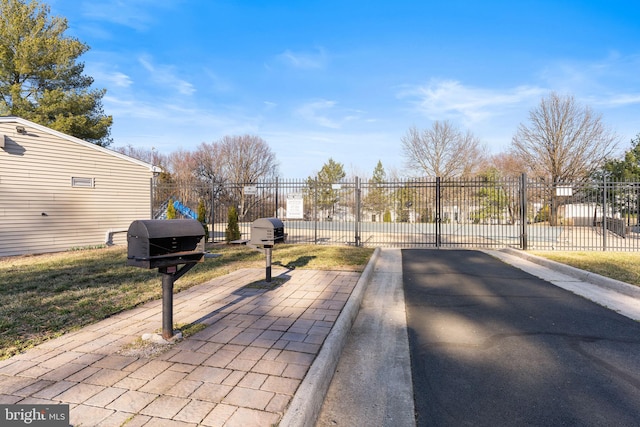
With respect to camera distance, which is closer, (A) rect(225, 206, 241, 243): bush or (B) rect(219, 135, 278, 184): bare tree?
(A) rect(225, 206, 241, 243): bush

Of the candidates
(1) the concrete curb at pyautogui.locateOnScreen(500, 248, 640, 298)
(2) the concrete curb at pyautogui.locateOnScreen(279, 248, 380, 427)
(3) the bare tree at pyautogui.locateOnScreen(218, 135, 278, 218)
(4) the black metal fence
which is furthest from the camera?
(3) the bare tree at pyautogui.locateOnScreen(218, 135, 278, 218)

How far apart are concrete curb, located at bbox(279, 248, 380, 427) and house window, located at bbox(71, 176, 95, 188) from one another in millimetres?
12232

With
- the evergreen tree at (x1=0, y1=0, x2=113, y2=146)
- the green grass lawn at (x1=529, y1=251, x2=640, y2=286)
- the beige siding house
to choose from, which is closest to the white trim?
the beige siding house

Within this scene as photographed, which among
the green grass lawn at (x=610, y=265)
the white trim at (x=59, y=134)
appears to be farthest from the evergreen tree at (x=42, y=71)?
the green grass lawn at (x=610, y=265)

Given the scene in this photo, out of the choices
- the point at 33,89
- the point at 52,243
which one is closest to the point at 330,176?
the point at 33,89

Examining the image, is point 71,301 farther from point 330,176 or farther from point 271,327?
point 330,176

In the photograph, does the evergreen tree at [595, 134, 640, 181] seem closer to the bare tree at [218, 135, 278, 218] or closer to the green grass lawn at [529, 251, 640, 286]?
the green grass lawn at [529, 251, 640, 286]

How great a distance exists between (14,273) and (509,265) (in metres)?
12.2

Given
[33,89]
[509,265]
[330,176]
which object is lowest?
[509,265]

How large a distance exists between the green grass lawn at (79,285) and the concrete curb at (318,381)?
9.46ft

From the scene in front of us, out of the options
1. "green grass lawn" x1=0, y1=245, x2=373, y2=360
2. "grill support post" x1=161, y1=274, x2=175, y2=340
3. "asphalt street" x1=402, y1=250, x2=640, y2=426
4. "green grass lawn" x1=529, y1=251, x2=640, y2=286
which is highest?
"grill support post" x1=161, y1=274, x2=175, y2=340

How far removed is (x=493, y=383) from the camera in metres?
2.81

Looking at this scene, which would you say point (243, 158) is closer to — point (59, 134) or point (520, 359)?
point (59, 134)

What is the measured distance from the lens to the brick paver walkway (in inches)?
84.0
